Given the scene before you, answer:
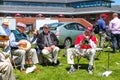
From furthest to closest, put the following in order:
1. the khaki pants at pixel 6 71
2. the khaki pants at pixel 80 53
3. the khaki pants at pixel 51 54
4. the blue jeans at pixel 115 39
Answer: the blue jeans at pixel 115 39
the khaki pants at pixel 51 54
the khaki pants at pixel 80 53
the khaki pants at pixel 6 71

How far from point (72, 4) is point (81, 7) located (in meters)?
3.83

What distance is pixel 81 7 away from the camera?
258 feet

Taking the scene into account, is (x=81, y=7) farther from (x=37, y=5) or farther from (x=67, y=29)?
(x=67, y=29)

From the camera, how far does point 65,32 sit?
20.1 m

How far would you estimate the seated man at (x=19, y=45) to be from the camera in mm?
11109

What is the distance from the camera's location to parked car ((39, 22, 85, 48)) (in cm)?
1961

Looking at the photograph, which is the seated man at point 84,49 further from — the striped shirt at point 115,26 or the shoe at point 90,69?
the striped shirt at point 115,26

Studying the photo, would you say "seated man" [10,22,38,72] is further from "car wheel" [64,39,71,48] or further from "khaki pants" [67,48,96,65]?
"car wheel" [64,39,71,48]

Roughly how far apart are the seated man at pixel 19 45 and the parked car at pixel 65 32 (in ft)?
25.3

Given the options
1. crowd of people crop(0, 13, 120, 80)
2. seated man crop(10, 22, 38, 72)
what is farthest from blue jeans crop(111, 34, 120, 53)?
seated man crop(10, 22, 38, 72)

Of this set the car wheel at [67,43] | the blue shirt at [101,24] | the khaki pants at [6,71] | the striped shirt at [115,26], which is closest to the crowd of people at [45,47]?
the khaki pants at [6,71]

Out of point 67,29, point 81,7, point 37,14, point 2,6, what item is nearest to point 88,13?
point 81,7

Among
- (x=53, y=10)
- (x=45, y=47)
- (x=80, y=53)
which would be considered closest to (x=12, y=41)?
(x=45, y=47)

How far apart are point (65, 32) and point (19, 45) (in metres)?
8.96
